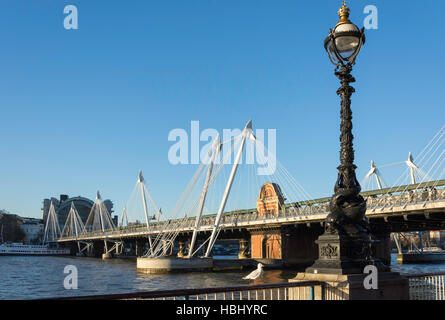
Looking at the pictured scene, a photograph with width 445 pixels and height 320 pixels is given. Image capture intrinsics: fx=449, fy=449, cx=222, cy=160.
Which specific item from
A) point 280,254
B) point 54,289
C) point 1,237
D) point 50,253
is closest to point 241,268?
point 280,254

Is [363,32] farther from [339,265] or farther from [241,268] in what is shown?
[241,268]

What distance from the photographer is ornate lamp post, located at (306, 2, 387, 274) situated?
896 centimetres

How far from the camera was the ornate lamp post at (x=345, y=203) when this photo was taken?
896cm

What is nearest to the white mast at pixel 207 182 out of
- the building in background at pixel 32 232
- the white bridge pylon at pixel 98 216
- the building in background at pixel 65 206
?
the white bridge pylon at pixel 98 216

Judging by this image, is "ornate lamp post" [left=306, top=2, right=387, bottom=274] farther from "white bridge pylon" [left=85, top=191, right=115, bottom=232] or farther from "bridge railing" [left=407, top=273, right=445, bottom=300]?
"white bridge pylon" [left=85, top=191, right=115, bottom=232]

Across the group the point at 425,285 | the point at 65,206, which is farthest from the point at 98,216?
the point at 425,285

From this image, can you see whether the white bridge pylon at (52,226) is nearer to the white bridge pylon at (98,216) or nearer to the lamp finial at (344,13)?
the white bridge pylon at (98,216)

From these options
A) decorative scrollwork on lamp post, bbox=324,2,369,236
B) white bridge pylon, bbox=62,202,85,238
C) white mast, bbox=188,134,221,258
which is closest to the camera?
decorative scrollwork on lamp post, bbox=324,2,369,236

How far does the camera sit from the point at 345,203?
9500mm

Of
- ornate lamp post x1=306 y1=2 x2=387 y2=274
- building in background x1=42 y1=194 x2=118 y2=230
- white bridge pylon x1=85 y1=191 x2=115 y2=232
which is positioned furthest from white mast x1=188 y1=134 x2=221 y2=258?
building in background x1=42 y1=194 x2=118 y2=230

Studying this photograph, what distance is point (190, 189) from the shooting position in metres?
62.7

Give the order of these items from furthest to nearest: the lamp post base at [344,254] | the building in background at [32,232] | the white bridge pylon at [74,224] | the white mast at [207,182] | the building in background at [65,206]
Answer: the building in background at [32,232] → the building in background at [65,206] → the white bridge pylon at [74,224] → the white mast at [207,182] → the lamp post base at [344,254]
